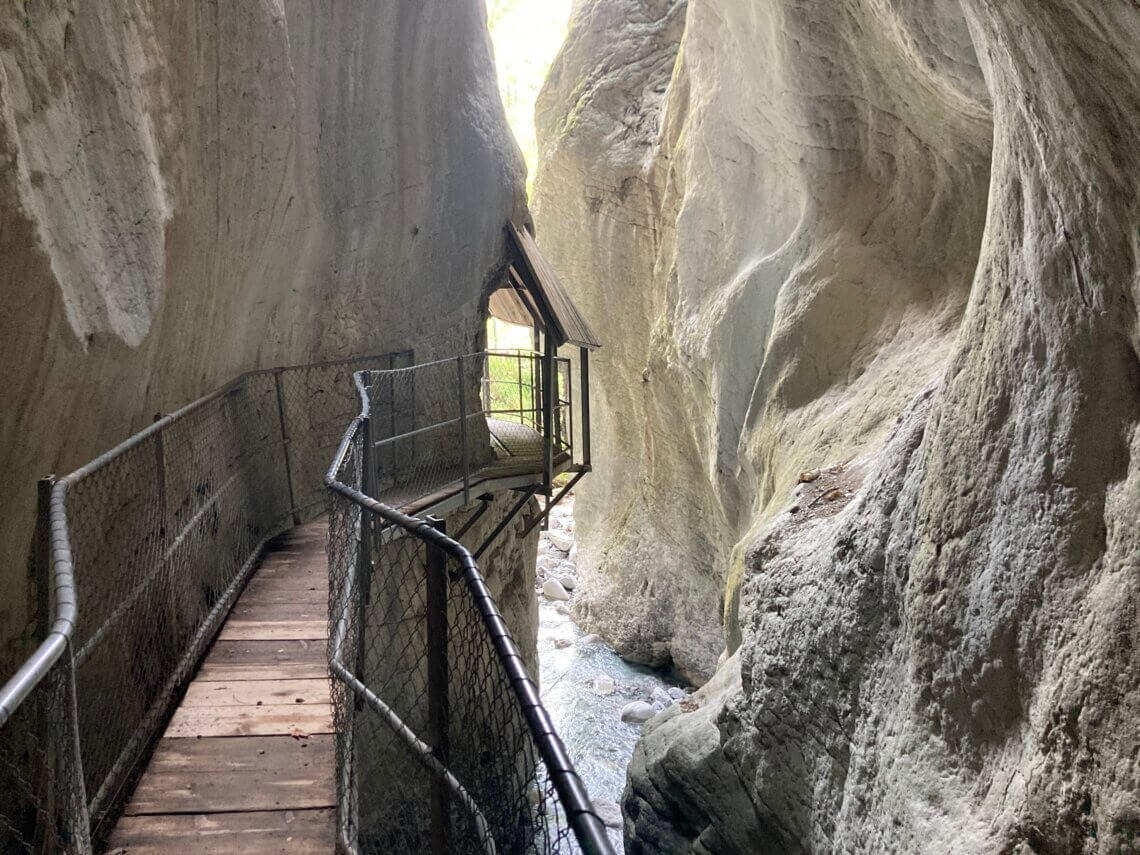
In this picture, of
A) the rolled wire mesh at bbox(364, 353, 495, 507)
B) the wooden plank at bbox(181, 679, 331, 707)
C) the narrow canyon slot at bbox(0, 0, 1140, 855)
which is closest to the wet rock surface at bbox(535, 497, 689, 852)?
the narrow canyon slot at bbox(0, 0, 1140, 855)

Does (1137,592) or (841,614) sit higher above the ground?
(1137,592)

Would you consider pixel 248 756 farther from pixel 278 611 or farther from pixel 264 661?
pixel 278 611

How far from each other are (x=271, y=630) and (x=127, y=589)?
895 mm

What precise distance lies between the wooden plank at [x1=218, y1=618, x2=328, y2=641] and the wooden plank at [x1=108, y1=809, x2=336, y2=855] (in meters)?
1.63

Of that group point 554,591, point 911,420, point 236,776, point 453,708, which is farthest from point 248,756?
point 554,591

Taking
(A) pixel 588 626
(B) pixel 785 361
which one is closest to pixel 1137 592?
(B) pixel 785 361

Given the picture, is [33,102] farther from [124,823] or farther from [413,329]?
[413,329]

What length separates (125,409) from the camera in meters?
4.62

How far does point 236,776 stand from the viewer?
143 inches

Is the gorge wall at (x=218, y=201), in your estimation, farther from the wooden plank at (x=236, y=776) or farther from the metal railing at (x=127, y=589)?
the wooden plank at (x=236, y=776)

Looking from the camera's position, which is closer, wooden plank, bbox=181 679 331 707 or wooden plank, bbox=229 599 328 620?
wooden plank, bbox=181 679 331 707

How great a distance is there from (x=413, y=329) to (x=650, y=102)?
8.57 meters

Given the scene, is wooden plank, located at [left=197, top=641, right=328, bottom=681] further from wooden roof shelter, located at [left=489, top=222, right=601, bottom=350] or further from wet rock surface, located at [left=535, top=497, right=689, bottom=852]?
wet rock surface, located at [left=535, top=497, right=689, bottom=852]

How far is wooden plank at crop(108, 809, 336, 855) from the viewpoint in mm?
3154
